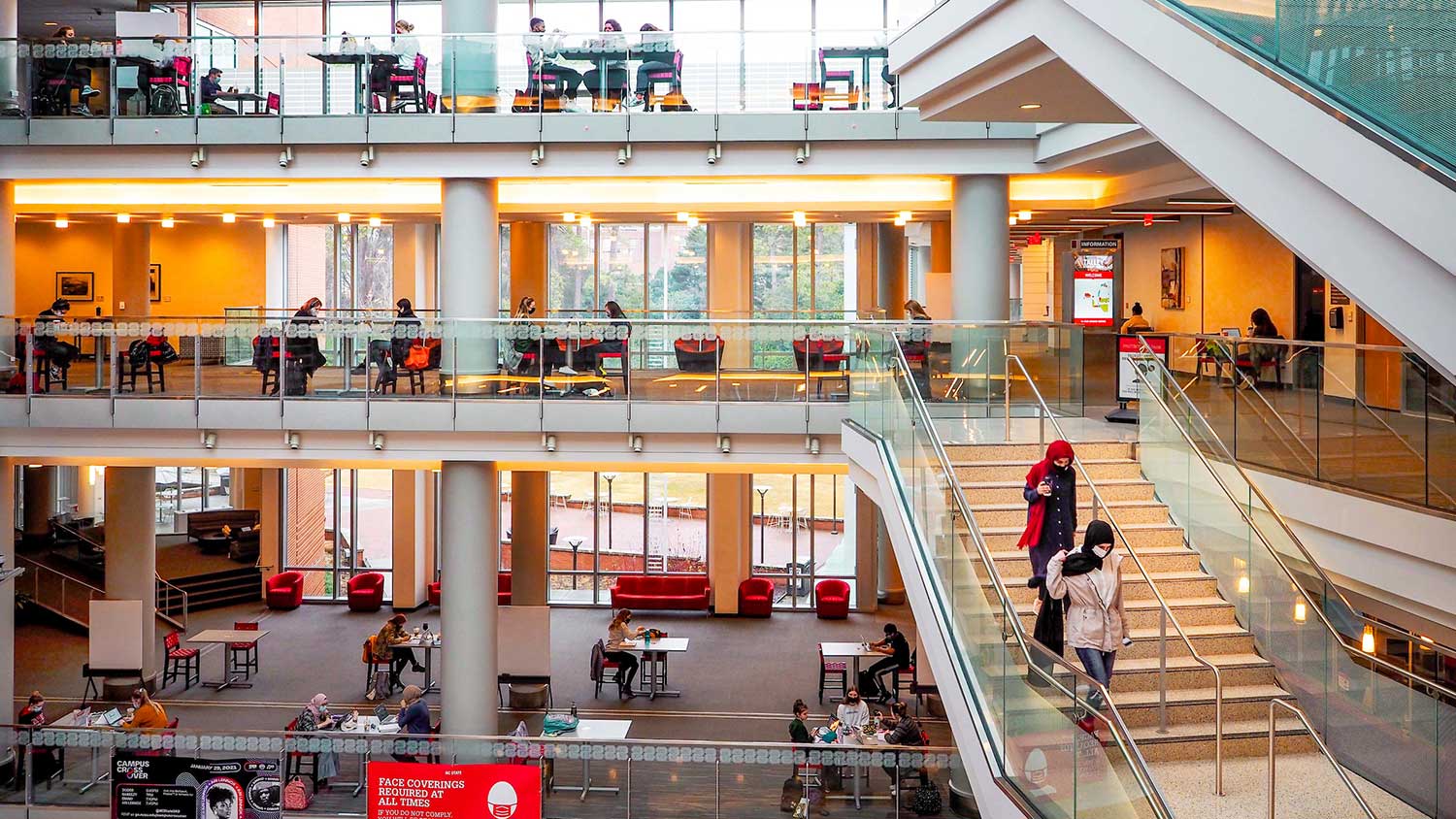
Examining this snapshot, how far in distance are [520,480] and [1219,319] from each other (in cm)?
1110

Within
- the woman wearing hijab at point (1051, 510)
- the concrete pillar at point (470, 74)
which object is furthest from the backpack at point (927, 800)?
the concrete pillar at point (470, 74)

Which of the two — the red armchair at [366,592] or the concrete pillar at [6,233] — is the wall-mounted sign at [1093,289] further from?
the concrete pillar at [6,233]

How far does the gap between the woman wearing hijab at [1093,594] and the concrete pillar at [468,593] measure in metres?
9.18

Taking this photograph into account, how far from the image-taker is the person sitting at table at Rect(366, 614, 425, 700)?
18125mm

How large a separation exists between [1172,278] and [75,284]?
20.7m

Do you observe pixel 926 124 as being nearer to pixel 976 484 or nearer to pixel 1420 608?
pixel 976 484

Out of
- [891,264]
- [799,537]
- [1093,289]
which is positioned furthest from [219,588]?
[1093,289]

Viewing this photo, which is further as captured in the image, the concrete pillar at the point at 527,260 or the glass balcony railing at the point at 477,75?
A: the concrete pillar at the point at 527,260

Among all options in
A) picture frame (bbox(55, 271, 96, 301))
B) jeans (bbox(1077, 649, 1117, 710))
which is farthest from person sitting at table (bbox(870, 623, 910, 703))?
picture frame (bbox(55, 271, 96, 301))

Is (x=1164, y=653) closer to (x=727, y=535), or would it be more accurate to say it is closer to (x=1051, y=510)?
(x=1051, y=510)

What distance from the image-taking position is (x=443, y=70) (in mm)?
15422

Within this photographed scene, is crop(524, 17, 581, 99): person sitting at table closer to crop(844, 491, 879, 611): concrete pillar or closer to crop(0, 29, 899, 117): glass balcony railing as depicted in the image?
crop(0, 29, 899, 117): glass balcony railing

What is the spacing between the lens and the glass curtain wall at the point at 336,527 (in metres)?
25.5

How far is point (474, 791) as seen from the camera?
11.7 meters
